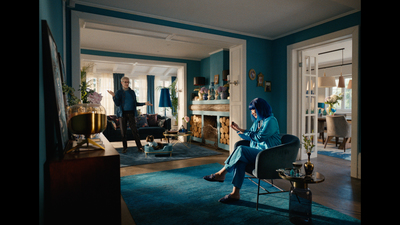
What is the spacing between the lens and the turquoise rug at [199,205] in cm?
223

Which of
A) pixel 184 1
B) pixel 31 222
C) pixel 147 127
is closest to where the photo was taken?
pixel 31 222

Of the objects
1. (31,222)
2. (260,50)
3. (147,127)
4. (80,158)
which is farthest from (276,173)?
(147,127)

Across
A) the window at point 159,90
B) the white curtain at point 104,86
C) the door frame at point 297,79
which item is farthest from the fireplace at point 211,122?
the white curtain at point 104,86

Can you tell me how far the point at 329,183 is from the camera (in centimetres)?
329

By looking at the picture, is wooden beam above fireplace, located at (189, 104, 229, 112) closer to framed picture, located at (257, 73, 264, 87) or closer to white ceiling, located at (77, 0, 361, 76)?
framed picture, located at (257, 73, 264, 87)

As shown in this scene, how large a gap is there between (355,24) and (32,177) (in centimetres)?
434

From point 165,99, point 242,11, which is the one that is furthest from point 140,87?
point 242,11

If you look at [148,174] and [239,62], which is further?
[239,62]

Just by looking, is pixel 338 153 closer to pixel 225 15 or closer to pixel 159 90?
pixel 225 15

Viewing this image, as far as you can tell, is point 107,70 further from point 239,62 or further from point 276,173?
point 276,173

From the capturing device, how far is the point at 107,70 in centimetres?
912

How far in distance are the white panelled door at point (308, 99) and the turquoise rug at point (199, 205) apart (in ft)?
7.21

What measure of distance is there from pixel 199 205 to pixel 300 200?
999 mm
